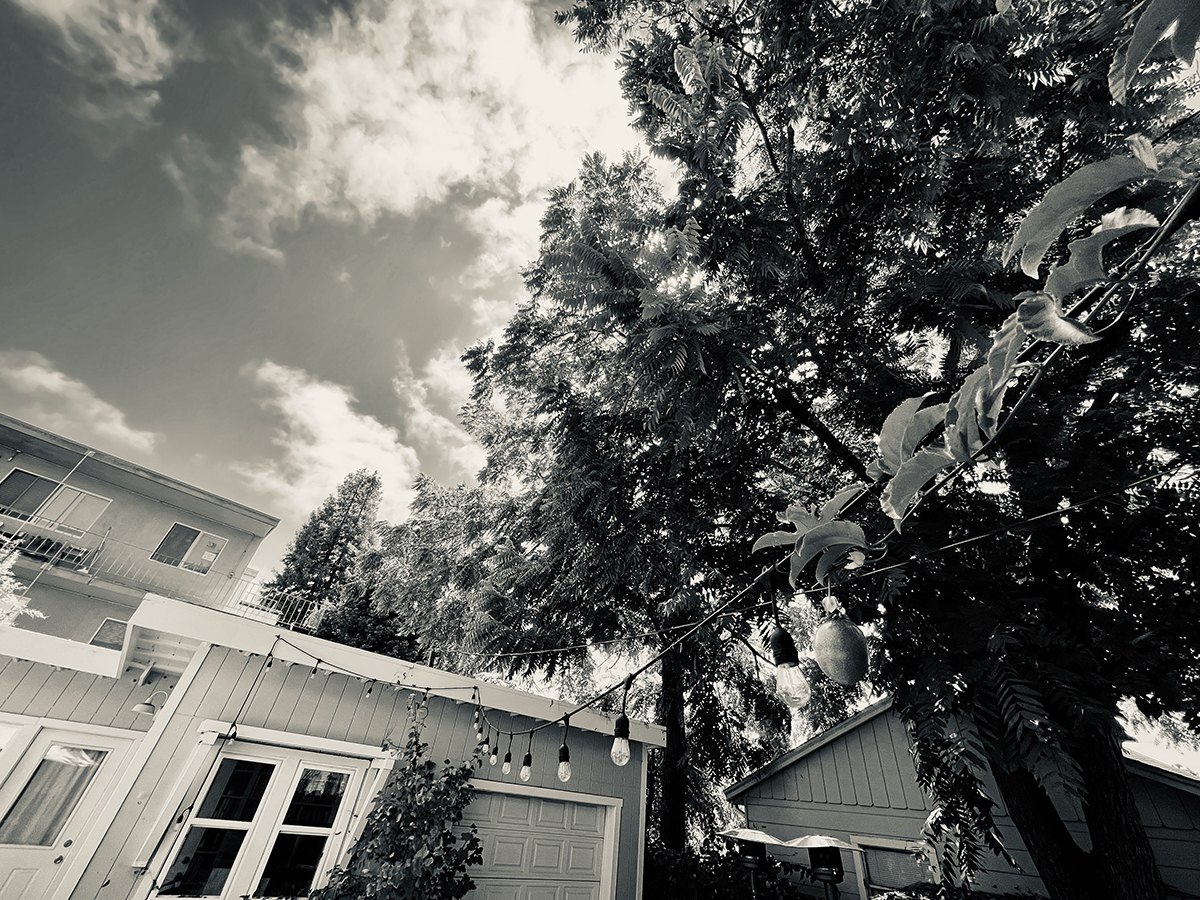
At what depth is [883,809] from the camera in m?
7.69

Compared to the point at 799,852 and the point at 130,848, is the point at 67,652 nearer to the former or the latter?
the point at 130,848

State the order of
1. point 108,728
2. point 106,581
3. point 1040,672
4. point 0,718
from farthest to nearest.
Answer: point 106,581 < point 108,728 < point 0,718 < point 1040,672

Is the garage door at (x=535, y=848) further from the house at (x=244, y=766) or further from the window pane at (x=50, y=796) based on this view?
the window pane at (x=50, y=796)

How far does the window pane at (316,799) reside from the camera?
4.67 metres

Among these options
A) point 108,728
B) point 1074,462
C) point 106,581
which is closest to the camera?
point 1074,462

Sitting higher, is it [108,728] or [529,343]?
[529,343]

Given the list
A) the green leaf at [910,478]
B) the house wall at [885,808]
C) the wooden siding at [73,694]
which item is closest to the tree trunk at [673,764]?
the house wall at [885,808]

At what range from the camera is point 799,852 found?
846cm

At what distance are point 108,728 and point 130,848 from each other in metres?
4.90

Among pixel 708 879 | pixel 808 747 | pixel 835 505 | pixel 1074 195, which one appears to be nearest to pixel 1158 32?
pixel 1074 195

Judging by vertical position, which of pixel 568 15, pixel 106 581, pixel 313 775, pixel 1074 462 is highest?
pixel 568 15

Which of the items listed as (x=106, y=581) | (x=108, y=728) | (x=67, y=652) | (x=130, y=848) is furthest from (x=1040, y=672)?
(x=106, y=581)

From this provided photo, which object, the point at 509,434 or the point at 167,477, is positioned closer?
the point at 509,434

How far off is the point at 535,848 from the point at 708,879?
350cm
